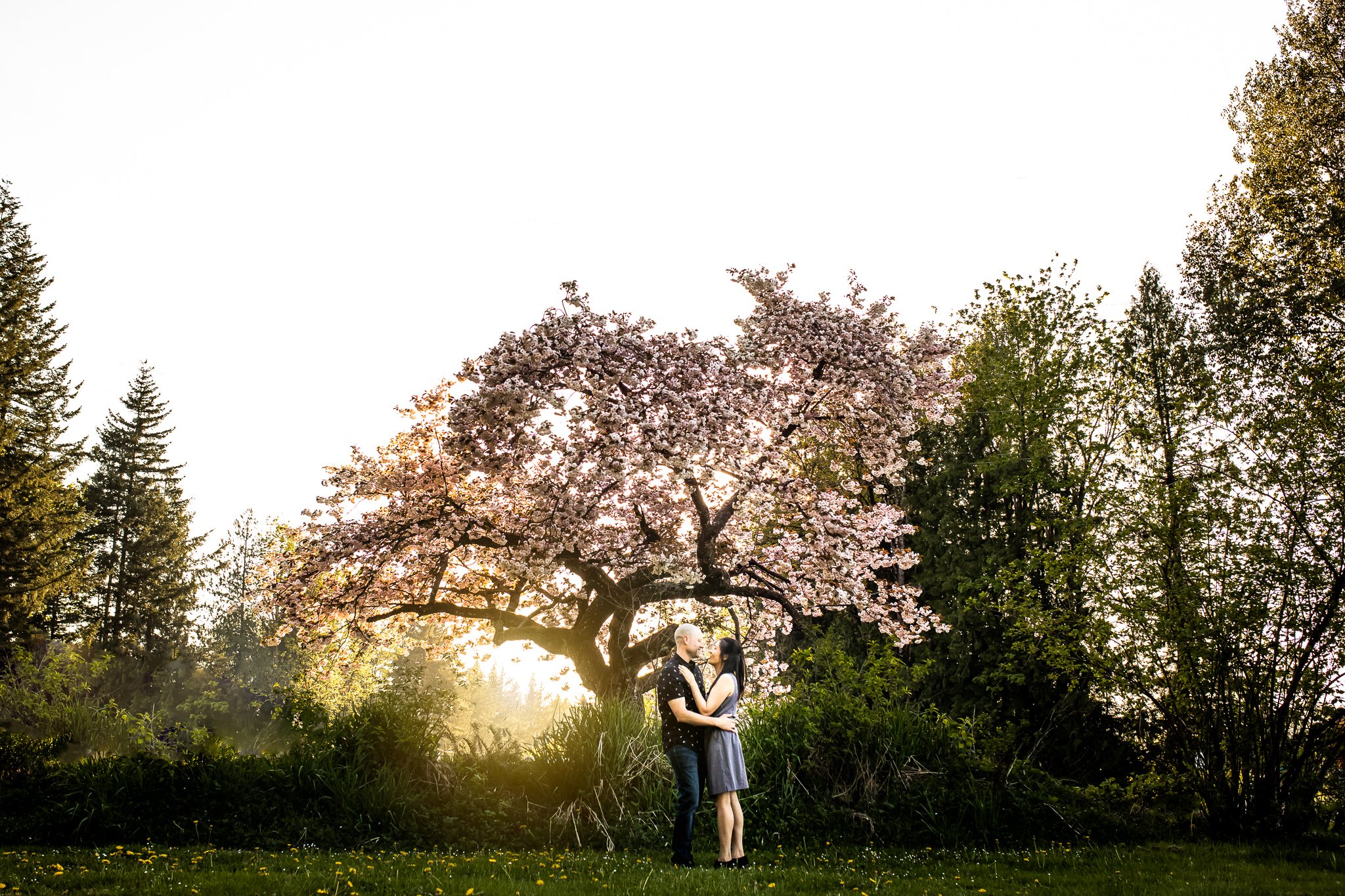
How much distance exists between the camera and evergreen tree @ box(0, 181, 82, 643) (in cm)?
2381

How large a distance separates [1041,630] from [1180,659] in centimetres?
143

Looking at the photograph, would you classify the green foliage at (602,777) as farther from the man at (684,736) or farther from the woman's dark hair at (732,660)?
the woman's dark hair at (732,660)

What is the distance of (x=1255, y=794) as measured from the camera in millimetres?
8836

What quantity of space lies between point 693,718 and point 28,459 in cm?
2772

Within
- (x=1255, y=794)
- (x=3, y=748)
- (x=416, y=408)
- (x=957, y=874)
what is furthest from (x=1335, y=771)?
(x=3, y=748)

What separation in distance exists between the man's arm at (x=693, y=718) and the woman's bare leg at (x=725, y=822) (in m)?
0.54

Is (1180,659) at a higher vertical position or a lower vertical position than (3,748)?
higher

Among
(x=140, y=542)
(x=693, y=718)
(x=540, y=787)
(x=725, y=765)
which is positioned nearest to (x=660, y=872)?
(x=725, y=765)

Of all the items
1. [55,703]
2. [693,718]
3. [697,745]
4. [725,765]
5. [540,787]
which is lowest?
[55,703]

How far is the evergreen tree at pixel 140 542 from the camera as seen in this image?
33531 mm

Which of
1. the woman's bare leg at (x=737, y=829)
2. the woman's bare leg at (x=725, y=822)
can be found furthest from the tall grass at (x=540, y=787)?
the woman's bare leg at (x=725, y=822)

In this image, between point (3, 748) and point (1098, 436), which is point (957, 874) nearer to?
point (3, 748)

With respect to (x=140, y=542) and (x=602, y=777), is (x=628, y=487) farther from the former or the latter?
(x=140, y=542)

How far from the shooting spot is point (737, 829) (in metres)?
6.23
